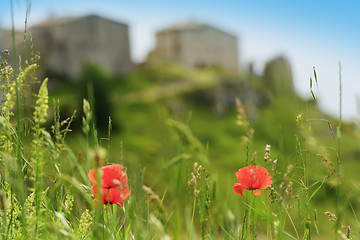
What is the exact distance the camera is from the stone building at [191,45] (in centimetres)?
4628

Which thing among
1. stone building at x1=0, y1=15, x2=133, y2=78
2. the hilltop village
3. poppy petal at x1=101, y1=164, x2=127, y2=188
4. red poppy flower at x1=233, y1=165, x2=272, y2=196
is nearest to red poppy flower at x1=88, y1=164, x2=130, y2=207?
poppy petal at x1=101, y1=164, x2=127, y2=188

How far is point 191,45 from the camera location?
46812 mm

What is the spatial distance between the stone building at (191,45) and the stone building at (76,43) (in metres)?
8.46

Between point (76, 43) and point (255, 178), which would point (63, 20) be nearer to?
point (76, 43)

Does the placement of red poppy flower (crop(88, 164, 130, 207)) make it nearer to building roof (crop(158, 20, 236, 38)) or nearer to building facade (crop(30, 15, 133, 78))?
building facade (crop(30, 15, 133, 78))

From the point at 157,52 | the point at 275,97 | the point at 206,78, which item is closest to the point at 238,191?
the point at 275,97

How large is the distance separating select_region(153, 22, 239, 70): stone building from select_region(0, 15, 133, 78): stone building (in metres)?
8.46

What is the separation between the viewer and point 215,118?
38.2 m

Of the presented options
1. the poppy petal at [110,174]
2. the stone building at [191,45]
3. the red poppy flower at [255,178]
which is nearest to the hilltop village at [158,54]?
the stone building at [191,45]

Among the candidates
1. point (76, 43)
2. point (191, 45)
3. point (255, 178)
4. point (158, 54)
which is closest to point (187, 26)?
point (191, 45)

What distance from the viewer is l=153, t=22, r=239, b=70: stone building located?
46.3 metres

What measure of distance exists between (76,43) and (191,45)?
14.3 m

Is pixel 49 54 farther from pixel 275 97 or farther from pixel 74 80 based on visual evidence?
pixel 275 97

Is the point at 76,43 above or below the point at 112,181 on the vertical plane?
above
